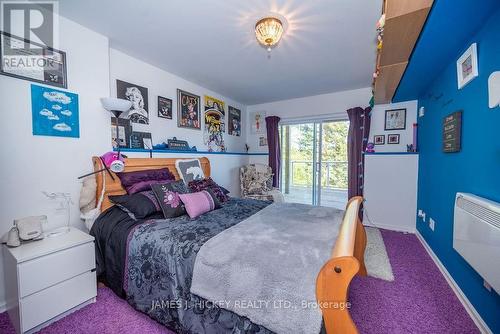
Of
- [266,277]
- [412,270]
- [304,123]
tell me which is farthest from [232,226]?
[304,123]

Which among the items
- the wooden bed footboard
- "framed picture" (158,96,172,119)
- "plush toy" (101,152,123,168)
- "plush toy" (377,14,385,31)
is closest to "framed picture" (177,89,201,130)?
"framed picture" (158,96,172,119)

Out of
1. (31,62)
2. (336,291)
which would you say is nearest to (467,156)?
(336,291)

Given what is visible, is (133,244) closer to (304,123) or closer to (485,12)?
(485,12)

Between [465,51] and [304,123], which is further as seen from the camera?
[304,123]

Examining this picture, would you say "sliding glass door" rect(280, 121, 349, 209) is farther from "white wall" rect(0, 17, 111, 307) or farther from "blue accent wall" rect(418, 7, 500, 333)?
"white wall" rect(0, 17, 111, 307)

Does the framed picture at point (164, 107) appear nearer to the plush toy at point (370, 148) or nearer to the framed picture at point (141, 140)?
the framed picture at point (141, 140)

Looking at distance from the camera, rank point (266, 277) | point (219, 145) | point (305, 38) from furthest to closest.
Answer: point (219, 145), point (305, 38), point (266, 277)

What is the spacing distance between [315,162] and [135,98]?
3.46 metres

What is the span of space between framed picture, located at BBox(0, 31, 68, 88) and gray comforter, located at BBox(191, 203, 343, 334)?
2015 millimetres

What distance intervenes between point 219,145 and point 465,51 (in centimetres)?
342

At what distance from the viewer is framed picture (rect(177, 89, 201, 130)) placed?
10.6 feet

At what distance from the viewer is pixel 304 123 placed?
4.50 m

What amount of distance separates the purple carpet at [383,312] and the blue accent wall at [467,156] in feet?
0.58

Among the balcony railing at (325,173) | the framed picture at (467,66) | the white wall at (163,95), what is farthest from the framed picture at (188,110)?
the framed picture at (467,66)
